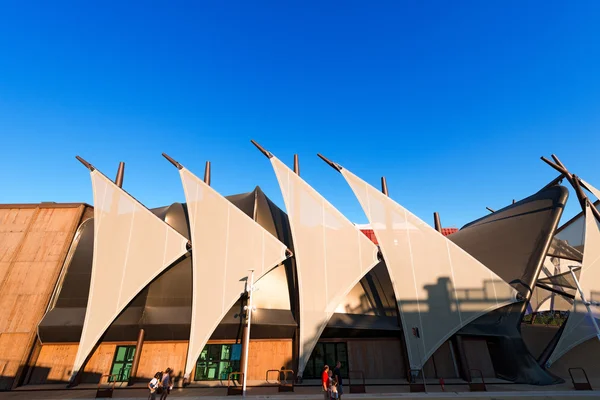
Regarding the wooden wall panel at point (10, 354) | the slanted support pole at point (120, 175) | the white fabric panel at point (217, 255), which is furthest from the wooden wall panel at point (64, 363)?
the slanted support pole at point (120, 175)

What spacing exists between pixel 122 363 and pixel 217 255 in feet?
31.9

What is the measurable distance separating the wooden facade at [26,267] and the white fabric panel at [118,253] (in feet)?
11.3

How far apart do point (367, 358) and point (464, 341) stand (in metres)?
7.38

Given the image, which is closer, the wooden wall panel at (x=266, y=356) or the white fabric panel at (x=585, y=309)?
the white fabric panel at (x=585, y=309)

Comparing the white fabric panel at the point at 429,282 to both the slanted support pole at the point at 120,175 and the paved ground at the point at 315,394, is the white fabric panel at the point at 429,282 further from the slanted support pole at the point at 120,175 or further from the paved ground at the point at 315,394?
the slanted support pole at the point at 120,175

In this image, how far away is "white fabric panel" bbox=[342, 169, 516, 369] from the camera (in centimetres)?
1937

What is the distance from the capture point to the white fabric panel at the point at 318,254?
19.8 metres

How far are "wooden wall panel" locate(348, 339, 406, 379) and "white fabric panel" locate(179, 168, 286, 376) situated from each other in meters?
8.61

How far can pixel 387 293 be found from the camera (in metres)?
22.6

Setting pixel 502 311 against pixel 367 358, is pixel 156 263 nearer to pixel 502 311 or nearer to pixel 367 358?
pixel 367 358

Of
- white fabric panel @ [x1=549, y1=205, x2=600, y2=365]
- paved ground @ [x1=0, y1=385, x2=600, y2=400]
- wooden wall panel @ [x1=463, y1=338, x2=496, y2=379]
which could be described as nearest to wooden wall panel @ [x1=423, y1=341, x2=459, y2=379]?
wooden wall panel @ [x1=463, y1=338, x2=496, y2=379]

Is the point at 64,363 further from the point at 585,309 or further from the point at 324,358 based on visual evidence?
the point at 585,309

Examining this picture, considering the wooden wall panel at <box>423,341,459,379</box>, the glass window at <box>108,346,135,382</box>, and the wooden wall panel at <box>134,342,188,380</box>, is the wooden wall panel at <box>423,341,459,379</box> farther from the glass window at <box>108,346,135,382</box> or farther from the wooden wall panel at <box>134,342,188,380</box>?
the glass window at <box>108,346,135,382</box>

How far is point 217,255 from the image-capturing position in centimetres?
2156
